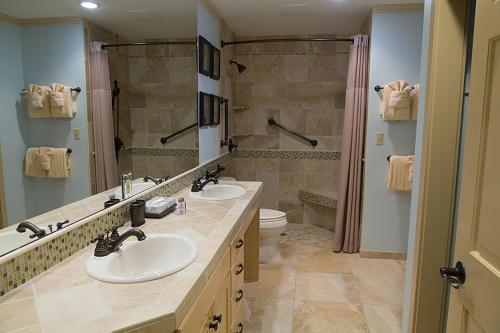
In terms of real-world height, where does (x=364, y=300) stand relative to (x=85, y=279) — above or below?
below

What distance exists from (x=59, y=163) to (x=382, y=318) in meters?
2.30

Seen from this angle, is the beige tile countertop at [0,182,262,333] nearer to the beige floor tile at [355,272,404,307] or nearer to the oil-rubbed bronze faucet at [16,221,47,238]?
the oil-rubbed bronze faucet at [16,221,47,238]

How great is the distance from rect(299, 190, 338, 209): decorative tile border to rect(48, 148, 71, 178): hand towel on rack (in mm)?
3115

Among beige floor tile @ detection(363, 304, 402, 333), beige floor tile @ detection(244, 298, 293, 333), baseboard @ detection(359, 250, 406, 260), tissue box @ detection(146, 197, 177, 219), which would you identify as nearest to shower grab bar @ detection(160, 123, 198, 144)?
tissue box @ detection(146, 197, 177, 219)

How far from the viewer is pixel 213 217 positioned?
1978 mm

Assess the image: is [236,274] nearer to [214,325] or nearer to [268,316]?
[214,325]

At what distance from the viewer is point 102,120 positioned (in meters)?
1.76

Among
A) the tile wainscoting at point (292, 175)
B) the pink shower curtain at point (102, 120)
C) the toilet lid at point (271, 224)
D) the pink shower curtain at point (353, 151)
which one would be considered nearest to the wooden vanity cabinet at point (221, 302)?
the pink shower curtain at point (102, 120)

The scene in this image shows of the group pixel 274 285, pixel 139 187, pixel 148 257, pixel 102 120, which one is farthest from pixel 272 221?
pixel 102 120

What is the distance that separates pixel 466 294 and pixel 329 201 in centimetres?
298

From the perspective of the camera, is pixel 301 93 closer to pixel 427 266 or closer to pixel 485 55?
pixel 427 266

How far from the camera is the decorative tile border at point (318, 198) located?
13.4 ft

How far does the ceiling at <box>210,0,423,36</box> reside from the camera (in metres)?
3.14

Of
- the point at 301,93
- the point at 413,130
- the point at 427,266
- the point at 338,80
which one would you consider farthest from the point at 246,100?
the point at 427,266
